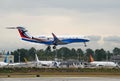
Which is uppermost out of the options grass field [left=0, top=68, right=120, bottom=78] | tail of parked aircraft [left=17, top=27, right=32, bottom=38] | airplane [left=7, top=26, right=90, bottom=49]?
tail of parked aircraft [left=17, top=27, right=32, bottom=38]

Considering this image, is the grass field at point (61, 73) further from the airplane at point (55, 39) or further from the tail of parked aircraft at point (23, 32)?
the tail of parked aircraft at point (23, 32)

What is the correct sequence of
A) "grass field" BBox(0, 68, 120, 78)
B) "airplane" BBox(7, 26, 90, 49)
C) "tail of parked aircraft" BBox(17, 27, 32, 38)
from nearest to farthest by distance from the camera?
1. "grass field" BBox(0, 68, 120, 78)
2. "airplane" BBox(7, 26, 90, 49)
3. "tail of parked aircraft" BBox(17, 27, 32, 38)

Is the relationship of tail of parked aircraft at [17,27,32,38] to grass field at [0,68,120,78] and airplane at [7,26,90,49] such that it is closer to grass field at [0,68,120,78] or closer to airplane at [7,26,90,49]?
airplane at [7,26,90,49]

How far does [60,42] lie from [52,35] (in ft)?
12.5

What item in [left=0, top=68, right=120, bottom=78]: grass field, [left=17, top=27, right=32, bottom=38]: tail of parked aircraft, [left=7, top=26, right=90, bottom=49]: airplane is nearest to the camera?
[left=0, top=68, right=120, bottom=78]: grass field

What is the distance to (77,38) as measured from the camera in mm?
131750

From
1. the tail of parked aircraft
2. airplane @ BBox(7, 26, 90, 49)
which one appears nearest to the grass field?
airplane @ BBox(7, 26, 90, 49)

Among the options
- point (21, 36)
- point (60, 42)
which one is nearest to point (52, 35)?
point (60, 42)

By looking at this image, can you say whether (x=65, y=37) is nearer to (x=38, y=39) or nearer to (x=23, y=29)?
(x=38, y=39)

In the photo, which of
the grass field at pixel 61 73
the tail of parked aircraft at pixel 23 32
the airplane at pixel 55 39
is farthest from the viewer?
the tail of parked aircraft at pixel 23 32

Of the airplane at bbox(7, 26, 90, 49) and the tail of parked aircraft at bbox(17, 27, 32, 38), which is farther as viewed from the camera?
the tail of parked aircraft at bbox(17, 27, 32, 38)

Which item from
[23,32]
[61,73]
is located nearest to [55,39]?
[23,32]

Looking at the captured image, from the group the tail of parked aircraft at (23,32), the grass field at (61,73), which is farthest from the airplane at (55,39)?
the grass field at (61,73)

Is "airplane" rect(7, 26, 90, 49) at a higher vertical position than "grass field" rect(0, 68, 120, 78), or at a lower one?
higher
